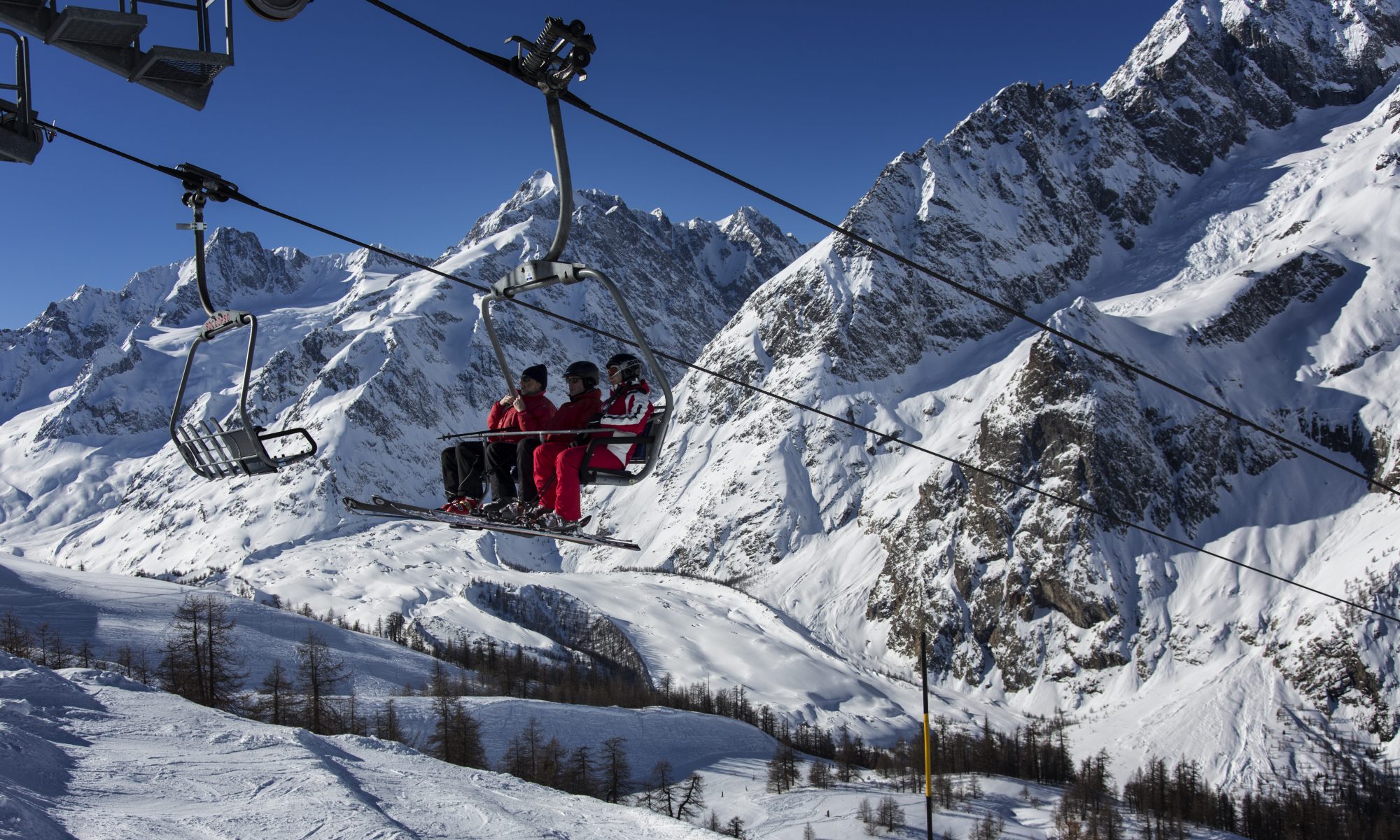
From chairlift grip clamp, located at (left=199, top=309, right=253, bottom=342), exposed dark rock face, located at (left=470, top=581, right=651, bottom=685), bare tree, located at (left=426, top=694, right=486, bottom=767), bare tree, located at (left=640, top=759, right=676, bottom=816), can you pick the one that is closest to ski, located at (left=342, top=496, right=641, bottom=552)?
chairlift grip clamp, located at (left=199, top=309, right=253, bottom=342)

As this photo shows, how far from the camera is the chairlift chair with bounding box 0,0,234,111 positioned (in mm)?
7238

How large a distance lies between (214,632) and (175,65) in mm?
43891

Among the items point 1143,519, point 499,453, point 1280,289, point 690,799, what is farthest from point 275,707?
point 1280,289

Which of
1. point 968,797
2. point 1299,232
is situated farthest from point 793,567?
point 1299,232

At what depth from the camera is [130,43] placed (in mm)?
7570

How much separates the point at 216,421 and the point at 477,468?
A: 3.43 m

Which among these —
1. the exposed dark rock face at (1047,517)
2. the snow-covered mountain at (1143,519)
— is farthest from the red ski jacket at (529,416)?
the exposed dark rock face at (1047,517)

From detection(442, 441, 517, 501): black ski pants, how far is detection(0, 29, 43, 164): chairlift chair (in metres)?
5.56

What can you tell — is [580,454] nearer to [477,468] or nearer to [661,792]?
[477,468]

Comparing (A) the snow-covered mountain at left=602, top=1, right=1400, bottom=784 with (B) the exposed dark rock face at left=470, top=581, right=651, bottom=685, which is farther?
(A) the snow-covered mountain at left=602, top=1, right=1400, bottom=784

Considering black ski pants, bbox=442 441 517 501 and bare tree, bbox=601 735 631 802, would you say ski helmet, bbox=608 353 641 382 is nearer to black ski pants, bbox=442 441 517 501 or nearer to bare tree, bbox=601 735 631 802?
black ski pants, bbox=442 441 517 501

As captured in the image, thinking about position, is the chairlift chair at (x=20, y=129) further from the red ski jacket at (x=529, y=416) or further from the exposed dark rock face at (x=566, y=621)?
the exposed dark rock face at (x=566, y=621)

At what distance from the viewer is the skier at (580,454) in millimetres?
11641

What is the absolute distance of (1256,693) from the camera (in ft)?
430
